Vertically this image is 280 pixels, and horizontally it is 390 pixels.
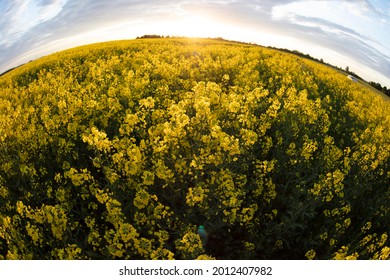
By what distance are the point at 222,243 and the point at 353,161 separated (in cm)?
222

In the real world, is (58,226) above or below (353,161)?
above

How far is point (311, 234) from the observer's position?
422 centimetres

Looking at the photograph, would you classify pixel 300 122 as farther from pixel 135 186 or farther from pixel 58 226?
pixel 58 226

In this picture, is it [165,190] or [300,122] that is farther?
[300,122]

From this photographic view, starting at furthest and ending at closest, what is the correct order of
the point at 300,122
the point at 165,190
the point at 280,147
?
the point at 300,122
the point at 280,147
the point at 165,190

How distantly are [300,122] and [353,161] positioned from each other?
3.39 ft

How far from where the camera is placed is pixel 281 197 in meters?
4.56
